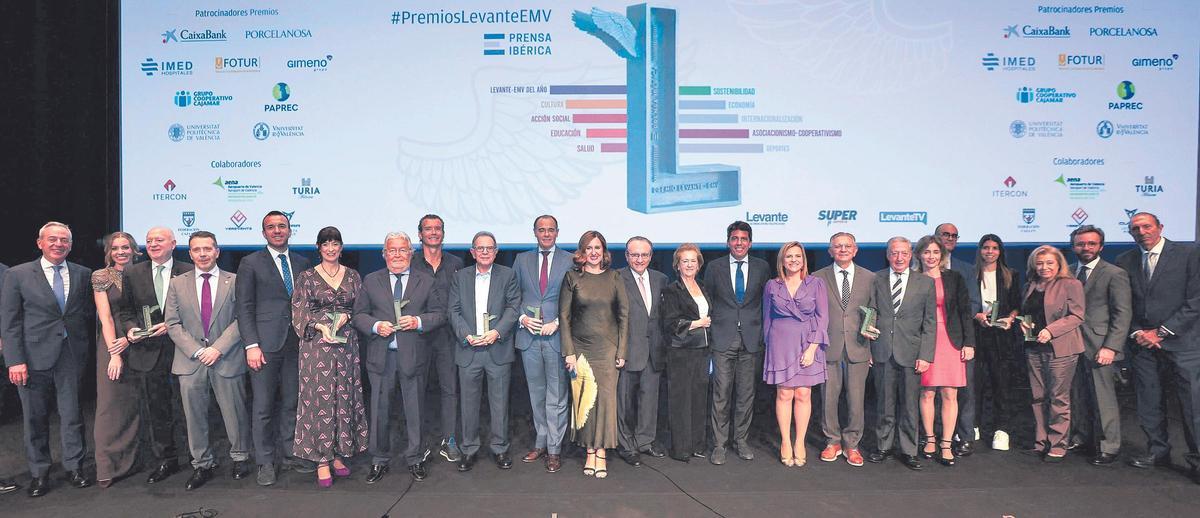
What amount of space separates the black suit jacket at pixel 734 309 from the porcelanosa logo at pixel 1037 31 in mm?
3265

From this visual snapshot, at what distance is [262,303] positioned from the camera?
390cm

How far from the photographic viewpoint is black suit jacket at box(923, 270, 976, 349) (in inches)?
164

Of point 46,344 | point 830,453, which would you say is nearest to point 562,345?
point 830,453

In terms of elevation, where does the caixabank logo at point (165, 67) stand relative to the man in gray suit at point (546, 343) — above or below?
above

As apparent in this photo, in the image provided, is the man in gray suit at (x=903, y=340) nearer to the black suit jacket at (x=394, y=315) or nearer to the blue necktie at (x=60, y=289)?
the black suit jacket at (x=394, y=315)

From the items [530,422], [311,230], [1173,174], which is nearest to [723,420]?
[530,422]

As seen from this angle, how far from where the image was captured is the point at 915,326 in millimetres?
4117

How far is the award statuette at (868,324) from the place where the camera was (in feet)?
13.3

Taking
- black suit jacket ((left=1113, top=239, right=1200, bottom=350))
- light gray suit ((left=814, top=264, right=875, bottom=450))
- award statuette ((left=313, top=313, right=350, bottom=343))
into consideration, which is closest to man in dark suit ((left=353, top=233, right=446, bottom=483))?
award statuette ((left=313, top=313, right=350, bottom=343))

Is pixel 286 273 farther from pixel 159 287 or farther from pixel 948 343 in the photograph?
pixel 948 343

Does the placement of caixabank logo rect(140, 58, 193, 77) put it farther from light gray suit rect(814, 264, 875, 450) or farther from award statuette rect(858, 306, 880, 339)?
award statuette rect(858, 306, 880, 339)

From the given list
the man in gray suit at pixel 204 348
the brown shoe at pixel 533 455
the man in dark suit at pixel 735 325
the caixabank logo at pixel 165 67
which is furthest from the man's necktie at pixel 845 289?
the caixabank logo at pixel 165 67

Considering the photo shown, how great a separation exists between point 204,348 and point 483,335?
1583 mm

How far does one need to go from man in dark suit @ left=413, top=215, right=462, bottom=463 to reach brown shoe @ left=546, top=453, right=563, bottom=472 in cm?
60
